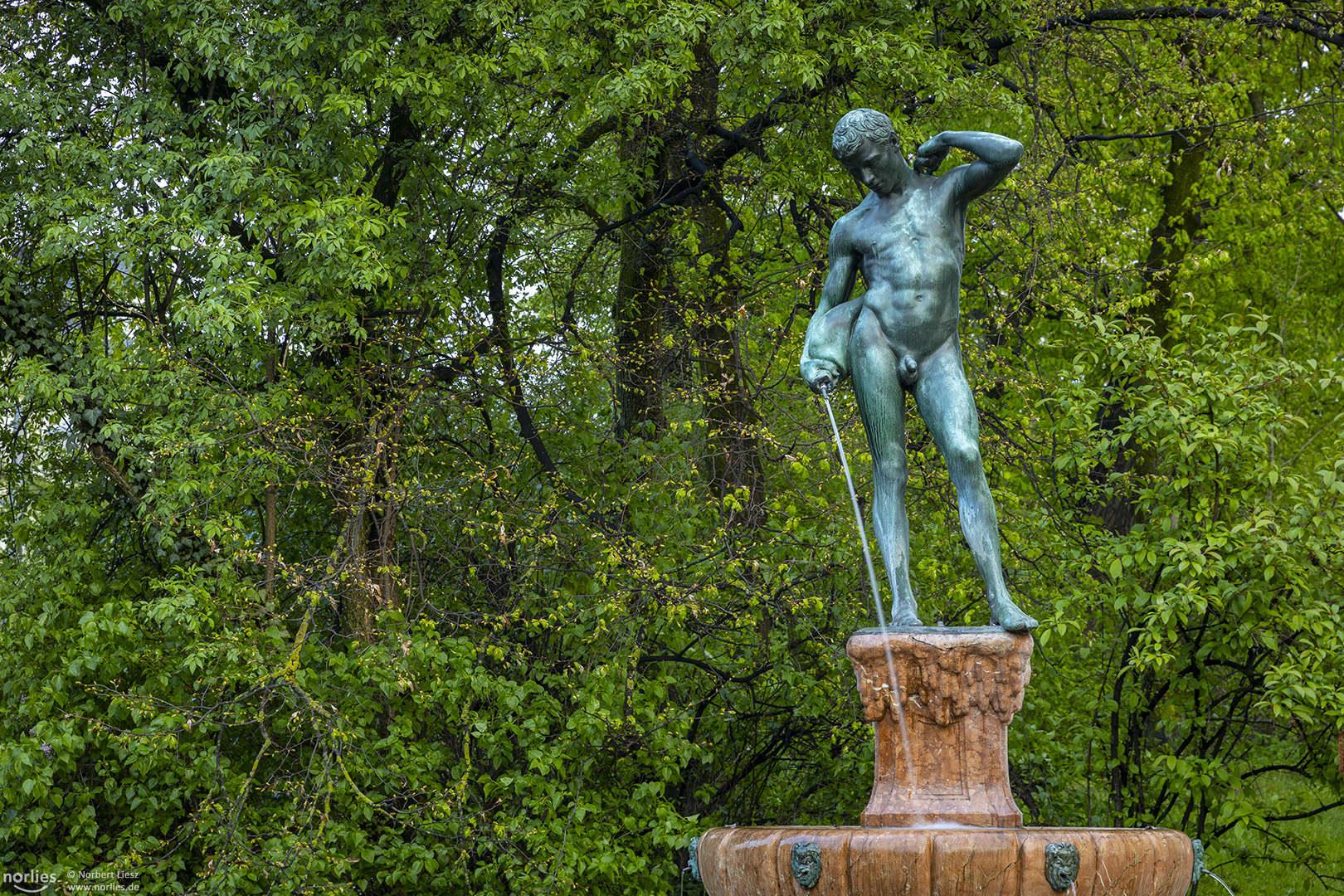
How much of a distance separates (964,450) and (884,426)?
0.35 metres

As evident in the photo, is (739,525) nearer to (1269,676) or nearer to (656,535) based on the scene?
(656,535)

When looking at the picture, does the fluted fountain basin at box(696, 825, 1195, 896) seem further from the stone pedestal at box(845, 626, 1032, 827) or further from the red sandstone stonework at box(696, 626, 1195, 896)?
the stone pedestal at box(845, 626, 1032, 827)

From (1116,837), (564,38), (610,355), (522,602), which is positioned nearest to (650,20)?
(564,38)

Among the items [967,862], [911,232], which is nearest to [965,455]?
[911,232]

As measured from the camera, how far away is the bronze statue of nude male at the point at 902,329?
536cm

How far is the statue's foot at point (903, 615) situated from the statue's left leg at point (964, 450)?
28cm

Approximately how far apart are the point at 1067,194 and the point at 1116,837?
6273mm

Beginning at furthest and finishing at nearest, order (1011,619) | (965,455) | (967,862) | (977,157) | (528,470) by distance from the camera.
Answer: (528,470), (977,157), (965,455), (1011,619), (967,862)

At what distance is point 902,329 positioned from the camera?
5461mm

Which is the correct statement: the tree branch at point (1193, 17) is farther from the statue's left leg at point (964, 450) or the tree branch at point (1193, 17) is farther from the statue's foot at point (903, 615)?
the statue's foot at point (903, 615)

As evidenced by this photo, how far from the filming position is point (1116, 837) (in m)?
4.39

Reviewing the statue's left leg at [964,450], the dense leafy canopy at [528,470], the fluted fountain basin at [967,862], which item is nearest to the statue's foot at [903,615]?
the statue's left leg at [964,450]

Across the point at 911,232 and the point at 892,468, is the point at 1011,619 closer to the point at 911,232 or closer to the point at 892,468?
the point at 892,468

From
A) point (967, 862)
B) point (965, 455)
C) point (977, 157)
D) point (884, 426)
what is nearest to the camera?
point (967, 862)
